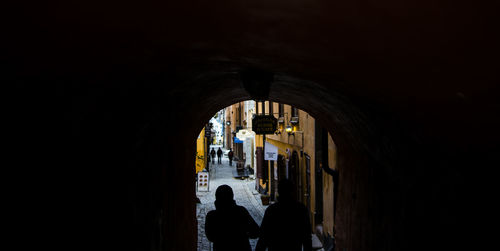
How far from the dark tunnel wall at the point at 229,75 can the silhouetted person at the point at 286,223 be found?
39.4 inches

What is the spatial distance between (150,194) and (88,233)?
154cm

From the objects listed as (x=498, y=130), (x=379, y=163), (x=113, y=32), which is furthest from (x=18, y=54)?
(x=379, y=163)

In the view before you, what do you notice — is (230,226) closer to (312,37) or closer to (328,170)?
(312,37)

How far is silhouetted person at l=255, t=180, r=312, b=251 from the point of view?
15.0 ft

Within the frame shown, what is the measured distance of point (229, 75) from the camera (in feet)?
14.8

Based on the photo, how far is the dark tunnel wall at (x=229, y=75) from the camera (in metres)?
1.82

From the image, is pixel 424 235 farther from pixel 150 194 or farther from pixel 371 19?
pixel 150 194

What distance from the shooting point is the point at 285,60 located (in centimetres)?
299

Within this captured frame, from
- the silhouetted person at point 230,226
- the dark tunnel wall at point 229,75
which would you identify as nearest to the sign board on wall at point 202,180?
the silhouetted person at point 230,226

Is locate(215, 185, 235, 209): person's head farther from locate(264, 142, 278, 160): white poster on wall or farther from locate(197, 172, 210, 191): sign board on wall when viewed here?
locate(197, 172, 210, 191): sign board on wall

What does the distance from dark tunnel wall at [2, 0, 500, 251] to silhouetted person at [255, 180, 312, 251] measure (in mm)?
1000

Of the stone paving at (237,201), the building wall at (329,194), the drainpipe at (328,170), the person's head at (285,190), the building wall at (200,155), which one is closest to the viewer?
the person's head at (285,190)

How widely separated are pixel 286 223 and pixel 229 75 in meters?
1.81

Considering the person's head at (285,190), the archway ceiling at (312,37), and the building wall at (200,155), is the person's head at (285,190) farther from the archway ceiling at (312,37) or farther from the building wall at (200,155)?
the building wall at (200,155)
